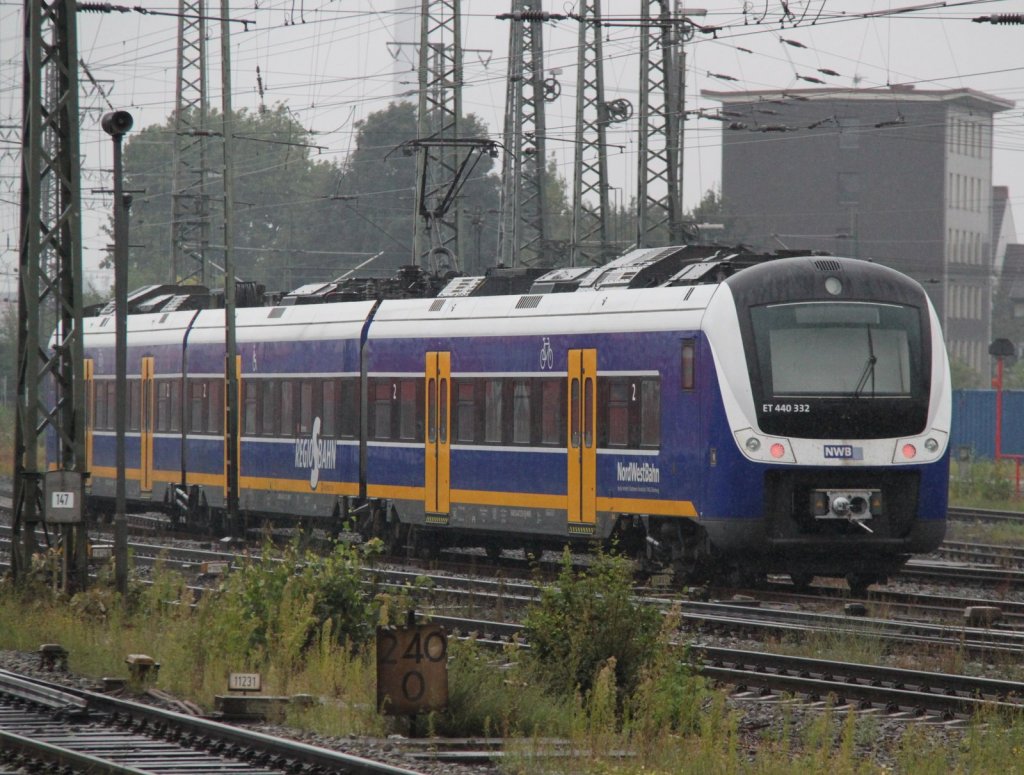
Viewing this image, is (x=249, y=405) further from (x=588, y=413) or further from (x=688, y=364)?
(x=688, y=364)

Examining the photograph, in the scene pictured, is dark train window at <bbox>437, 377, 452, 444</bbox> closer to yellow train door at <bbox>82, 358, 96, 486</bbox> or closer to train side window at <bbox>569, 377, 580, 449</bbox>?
train side window at <bbox>569, 377, 580, 449</bbox>

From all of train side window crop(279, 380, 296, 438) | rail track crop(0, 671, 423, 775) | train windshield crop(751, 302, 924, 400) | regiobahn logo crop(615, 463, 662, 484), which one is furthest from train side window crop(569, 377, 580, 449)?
rail track crop(0, 671, 423, 775)

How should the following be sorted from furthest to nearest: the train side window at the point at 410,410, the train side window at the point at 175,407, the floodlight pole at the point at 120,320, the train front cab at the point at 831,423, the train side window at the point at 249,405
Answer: the train side window at the point at 175,407
the train side window at the point at 249,405
the train side window at the point at 410,410
the train front cab at the point at 831,423
the floodlight pole at the point at 120,320

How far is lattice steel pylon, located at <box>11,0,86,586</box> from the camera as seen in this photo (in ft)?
52.8

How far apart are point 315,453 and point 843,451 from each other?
9.12m

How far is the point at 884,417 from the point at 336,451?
868 centimetres

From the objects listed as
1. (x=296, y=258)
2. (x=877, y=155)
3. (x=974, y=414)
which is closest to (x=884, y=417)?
(x=974, y=414)

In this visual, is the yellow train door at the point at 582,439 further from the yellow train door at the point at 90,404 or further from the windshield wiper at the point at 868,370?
the yellow train door at the point at 90,404

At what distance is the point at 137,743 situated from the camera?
1035 cm

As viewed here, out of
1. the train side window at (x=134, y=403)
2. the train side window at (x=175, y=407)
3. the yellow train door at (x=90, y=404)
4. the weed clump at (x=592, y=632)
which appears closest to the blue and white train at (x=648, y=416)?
the train side window at (x=175, y=407)

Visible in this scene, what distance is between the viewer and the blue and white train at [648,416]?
17.5 meters

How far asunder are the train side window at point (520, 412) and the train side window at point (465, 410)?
895mm

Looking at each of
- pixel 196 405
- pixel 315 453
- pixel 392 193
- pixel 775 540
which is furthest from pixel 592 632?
pixel 392 193

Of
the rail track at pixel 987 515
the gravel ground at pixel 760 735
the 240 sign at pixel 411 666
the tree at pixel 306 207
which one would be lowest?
the rail track at pixel 987 515
